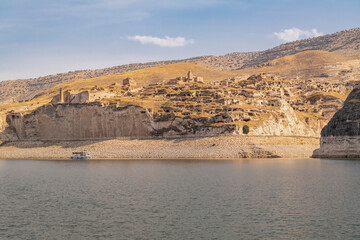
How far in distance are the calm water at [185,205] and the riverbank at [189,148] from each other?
77.2ft

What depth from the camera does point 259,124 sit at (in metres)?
91.1

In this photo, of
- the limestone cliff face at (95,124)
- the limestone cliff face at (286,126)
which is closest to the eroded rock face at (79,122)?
the limestone cliff face at (95,124)

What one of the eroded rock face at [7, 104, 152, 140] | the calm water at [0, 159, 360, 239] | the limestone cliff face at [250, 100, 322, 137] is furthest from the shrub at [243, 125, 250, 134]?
the calm water at [0, 159, 360, 239]

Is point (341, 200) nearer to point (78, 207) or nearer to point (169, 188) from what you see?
point (169, 188)

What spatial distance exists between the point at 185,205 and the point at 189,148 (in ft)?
165

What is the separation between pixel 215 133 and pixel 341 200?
5120cm

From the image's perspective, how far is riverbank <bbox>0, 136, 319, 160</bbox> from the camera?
3243 inches

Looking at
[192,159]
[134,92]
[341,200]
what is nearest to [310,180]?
[341,200]

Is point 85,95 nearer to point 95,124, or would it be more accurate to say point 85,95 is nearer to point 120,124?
point 95,124

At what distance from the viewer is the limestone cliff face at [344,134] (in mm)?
72000

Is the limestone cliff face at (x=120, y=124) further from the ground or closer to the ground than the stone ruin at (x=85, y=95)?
closer to the ground

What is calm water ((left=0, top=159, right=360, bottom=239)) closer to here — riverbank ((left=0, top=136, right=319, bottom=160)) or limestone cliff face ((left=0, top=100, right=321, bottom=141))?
riverbank ((left=0, top=136, right=319, bottom=160))

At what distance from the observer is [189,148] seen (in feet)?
283

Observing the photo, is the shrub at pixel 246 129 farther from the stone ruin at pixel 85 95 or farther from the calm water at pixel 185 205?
the stone ruin at pixel 85 95
